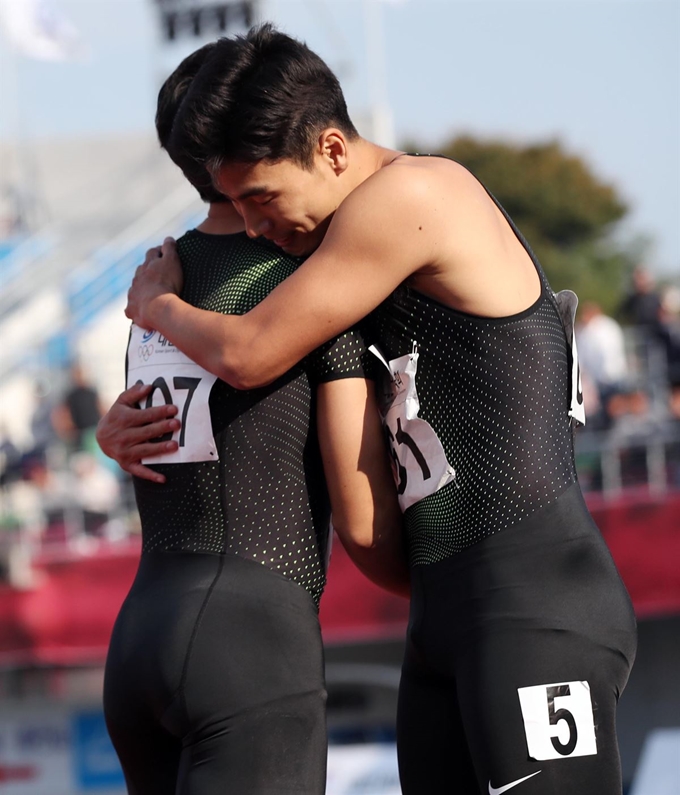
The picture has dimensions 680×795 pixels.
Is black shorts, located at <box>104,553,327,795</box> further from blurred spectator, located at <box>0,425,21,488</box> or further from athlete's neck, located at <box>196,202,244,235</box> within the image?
blurred spectator, located at <box>0,425,21,488</box>

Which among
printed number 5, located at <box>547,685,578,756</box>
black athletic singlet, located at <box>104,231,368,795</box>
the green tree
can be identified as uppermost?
the green tree

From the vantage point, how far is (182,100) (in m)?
2.35

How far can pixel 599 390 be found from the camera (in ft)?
29.2

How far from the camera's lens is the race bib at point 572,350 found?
2.34 metres

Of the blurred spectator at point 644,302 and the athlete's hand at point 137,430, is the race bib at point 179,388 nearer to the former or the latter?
the athlete's hand at point 137,430

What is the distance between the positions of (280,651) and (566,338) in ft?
2.68

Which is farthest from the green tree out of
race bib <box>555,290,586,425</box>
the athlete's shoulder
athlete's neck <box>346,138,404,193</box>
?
the athlete's shoulder

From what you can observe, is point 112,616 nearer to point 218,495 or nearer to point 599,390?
point 599,390

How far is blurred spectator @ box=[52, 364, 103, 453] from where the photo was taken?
389 inches

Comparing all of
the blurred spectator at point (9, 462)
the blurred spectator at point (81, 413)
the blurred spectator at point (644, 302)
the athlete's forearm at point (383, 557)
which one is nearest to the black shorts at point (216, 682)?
the athlete's forearm at point (383, 557)

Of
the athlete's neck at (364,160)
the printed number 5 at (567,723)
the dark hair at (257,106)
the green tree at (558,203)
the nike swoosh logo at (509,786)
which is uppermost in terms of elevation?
the green tree at (558,203)

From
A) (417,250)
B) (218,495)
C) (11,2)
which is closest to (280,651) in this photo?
(218,495)

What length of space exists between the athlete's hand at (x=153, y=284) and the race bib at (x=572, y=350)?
779 mm

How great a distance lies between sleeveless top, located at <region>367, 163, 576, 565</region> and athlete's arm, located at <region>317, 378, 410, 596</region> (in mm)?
61
